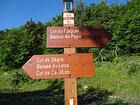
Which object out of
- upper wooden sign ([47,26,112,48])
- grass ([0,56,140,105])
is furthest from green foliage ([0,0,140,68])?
upper wooden sign ([47,26,112,48])

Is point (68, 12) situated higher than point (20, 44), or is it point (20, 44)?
point (20, 44)

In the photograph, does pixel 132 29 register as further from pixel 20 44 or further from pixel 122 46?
pixel 20 44

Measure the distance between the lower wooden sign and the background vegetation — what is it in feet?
9.65

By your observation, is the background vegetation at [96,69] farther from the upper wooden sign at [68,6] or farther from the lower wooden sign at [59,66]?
the upper wooden sign at [68,6]

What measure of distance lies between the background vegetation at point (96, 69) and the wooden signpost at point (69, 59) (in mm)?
2889

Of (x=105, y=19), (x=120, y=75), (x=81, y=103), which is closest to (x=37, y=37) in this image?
(x=105, y=19)

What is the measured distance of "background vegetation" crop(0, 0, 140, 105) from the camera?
207 inches

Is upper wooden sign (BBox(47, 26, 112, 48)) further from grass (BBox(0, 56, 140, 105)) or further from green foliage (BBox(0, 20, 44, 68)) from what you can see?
green foliage (BBox(0, 20, 44, 68))

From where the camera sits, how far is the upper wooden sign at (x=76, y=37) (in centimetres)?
214

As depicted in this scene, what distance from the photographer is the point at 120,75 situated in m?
7.96

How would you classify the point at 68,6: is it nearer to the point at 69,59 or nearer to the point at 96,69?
the point at 69,59

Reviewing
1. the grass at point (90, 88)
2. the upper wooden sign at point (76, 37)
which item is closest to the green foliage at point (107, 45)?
the grass at point (90, 88)

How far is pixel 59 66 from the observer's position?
1989 mm

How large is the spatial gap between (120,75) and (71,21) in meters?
7.04
